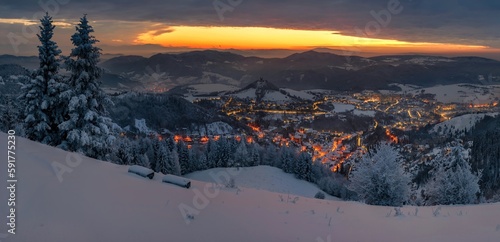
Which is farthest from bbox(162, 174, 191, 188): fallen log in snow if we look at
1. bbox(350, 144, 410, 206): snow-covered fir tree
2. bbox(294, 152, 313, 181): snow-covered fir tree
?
bbox(294, 152, 313, 181): snow-covered fir tree

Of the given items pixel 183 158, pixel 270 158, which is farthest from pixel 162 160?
pixel 270 158

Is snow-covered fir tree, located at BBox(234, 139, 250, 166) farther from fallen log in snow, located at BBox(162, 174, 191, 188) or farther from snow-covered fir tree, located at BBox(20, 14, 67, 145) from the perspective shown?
fallen log in snow, located at BBox(162, 174, 191, 188)

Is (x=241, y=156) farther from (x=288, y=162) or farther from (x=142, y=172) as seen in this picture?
(x=142, y=172)

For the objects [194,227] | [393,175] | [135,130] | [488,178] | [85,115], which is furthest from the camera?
[135,130]

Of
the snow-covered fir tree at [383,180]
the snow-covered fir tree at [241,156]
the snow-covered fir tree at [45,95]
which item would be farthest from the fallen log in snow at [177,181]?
the snow-covered fir tree at [241,156]

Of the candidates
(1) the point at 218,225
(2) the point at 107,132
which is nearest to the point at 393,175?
(1) the point at 218,225

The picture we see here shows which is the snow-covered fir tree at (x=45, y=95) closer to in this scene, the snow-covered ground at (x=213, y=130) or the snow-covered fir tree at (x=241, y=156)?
the snow-covered fir tree at (x=241, y=156)

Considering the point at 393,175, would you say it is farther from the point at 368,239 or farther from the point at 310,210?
the point at 368,239
